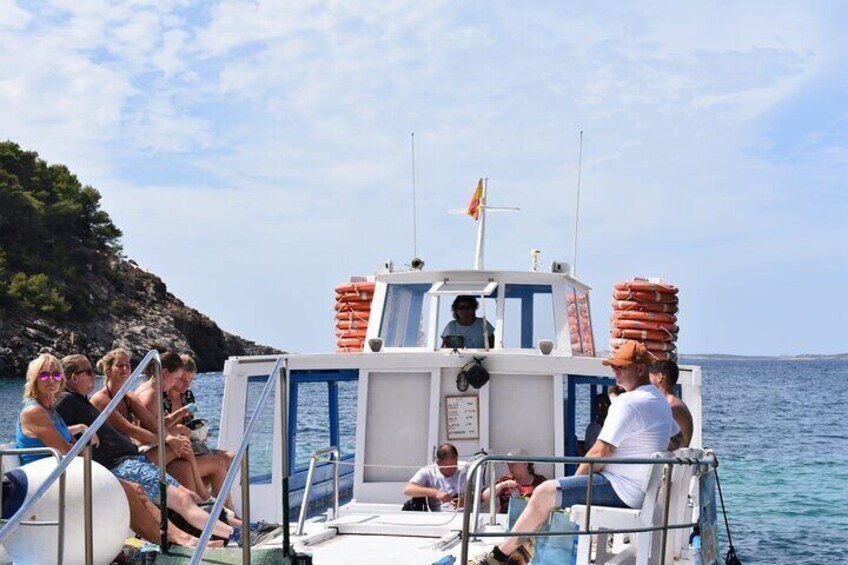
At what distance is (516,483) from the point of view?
9969 mm

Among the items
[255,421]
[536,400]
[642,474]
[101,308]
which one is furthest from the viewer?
[101,308]

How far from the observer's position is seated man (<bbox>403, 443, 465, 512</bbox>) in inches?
390

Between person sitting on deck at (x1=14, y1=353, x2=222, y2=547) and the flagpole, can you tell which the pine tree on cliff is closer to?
the flagpole

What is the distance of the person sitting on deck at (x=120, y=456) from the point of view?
291 inches

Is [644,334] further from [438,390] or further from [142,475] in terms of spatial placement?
[142,475]

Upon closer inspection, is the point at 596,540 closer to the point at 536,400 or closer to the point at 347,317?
the point at 536,400

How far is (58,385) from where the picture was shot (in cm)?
741

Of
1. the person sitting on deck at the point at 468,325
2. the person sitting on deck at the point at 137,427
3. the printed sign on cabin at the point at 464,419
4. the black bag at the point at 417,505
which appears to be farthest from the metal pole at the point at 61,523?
the person sitting on deck at the point at 468,325

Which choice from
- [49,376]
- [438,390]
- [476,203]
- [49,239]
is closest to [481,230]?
[476,203]

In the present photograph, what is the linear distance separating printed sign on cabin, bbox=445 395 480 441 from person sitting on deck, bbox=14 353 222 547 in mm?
3745

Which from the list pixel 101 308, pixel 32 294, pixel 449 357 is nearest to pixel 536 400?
pixel 449 357

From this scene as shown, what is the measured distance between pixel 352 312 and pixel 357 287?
264mm

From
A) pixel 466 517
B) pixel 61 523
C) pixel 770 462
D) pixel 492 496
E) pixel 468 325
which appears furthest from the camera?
pixel 770 462

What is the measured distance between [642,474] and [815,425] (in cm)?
4520
